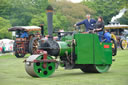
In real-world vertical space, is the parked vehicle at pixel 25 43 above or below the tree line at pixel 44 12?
below

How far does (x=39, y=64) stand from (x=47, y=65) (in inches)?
9.2

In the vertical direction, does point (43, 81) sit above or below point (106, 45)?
below

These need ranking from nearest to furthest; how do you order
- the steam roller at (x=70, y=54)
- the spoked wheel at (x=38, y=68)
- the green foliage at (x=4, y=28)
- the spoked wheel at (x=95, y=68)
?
1. the spoked wheel at (x=38, y=68)
2. the steam roller at (x=70, y=54)
3. the spoked wheel at (x=95, y=68)
4. the green foliage at (x=4, y=28)

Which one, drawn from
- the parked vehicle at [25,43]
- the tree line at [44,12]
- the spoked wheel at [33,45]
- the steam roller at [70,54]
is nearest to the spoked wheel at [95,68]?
the steam roller at [70,54]

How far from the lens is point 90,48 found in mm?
11625

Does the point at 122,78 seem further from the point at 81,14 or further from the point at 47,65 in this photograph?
the point at 81,14

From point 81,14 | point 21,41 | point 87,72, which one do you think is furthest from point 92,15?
point 87,72

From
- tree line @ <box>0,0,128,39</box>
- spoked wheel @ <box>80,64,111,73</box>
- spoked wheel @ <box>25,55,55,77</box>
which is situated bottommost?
spoked wheel @ <box>80,64,111,73</box>

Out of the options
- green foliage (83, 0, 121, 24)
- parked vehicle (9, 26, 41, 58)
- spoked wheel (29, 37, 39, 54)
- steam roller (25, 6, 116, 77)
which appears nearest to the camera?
steam roller (25, 6, 116, 77)

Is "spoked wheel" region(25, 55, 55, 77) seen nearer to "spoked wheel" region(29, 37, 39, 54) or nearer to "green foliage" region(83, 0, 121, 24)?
"spoked wheel" region(29, 37, 39, 54)

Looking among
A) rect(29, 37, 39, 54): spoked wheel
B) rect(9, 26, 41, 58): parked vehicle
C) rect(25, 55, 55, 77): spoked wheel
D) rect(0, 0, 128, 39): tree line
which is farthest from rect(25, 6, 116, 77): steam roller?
rect(0, 0, 128, 39): tree line

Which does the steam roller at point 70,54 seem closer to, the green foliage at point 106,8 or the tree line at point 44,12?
the tree line at point 44,12

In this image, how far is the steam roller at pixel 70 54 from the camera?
418 inches

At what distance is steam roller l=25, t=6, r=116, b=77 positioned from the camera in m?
10.6
